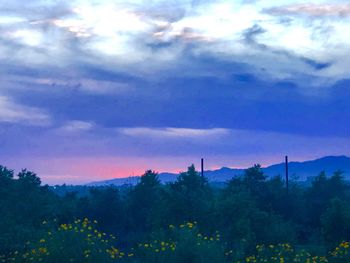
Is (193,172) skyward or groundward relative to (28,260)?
skyward

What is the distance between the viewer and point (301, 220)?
36.4 m

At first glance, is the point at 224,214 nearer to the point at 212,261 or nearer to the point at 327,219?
the point at 327,219

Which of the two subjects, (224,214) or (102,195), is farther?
(102,195)

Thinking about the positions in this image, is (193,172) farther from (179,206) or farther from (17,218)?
(17,218)

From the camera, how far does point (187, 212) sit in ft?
88.1

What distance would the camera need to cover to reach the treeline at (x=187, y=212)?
25.9 metres

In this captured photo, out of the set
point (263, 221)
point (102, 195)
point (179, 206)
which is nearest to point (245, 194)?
point (263, 221)

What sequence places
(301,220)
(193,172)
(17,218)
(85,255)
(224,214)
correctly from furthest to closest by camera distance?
(301,220)
(193,172)
(224,214)
(17,218)
(85,255)

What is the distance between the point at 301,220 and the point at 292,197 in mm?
1334

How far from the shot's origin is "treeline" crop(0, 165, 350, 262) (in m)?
25.9

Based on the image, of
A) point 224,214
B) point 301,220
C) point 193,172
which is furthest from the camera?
point 301,220

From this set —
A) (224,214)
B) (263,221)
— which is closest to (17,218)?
(224,214)

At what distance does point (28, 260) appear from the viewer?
59.8 feet

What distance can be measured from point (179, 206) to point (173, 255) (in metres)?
9.13
